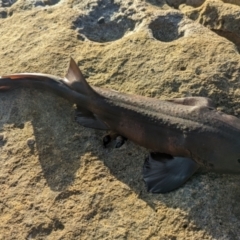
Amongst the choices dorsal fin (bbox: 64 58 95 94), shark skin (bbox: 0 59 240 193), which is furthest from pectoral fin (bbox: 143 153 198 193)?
dorsal fin (bbox: 64 58 95 94)

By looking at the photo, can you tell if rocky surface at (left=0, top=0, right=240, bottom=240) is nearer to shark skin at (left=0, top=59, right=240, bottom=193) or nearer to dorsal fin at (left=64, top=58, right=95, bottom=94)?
shark skin at (left=0, top=59, right=240, bottom=193)

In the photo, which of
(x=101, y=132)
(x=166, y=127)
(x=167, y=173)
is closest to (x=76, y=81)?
(x=101, y=132)

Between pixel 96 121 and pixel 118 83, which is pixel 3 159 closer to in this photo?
pixel 96 121

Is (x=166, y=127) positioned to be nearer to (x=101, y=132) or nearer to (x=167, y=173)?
(x=167, y=173)

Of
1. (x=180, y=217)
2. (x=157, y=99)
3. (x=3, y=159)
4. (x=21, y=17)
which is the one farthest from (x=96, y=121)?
(x=21, y=17)

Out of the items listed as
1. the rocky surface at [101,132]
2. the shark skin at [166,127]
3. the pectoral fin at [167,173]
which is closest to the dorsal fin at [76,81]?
the shark skin at [166,127]

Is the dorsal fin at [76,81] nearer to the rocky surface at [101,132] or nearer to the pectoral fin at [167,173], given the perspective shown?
the rocky surface at [101,132]
